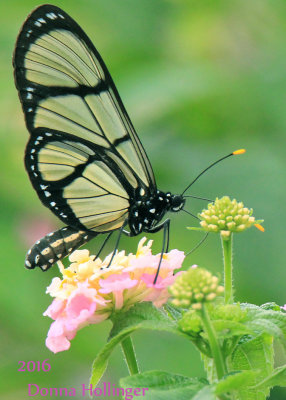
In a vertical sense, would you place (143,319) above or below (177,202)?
below

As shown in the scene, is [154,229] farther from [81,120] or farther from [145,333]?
[145,333]

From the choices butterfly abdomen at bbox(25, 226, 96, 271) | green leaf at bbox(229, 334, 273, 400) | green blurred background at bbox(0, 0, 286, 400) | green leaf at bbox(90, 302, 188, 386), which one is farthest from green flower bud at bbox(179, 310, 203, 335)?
green blurred background at bbox(0, 0, 286, 400)

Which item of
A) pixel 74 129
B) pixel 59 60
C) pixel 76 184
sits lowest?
pixel 76 184

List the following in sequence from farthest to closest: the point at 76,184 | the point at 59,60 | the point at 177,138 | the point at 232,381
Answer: the point at 177,138
the point at 76,184
the point at 59,60
the point at 232,381

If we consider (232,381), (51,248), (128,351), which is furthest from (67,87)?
(232,381)

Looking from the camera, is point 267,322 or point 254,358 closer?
point 267,322

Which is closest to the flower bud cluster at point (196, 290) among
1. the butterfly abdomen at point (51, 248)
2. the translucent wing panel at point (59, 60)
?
the butterfly abdomen at point (51, 248)

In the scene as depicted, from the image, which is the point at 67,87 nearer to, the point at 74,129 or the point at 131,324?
the point at 74,129

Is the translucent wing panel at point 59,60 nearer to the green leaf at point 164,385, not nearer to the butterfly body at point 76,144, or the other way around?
the butterfly body at point 76,144
